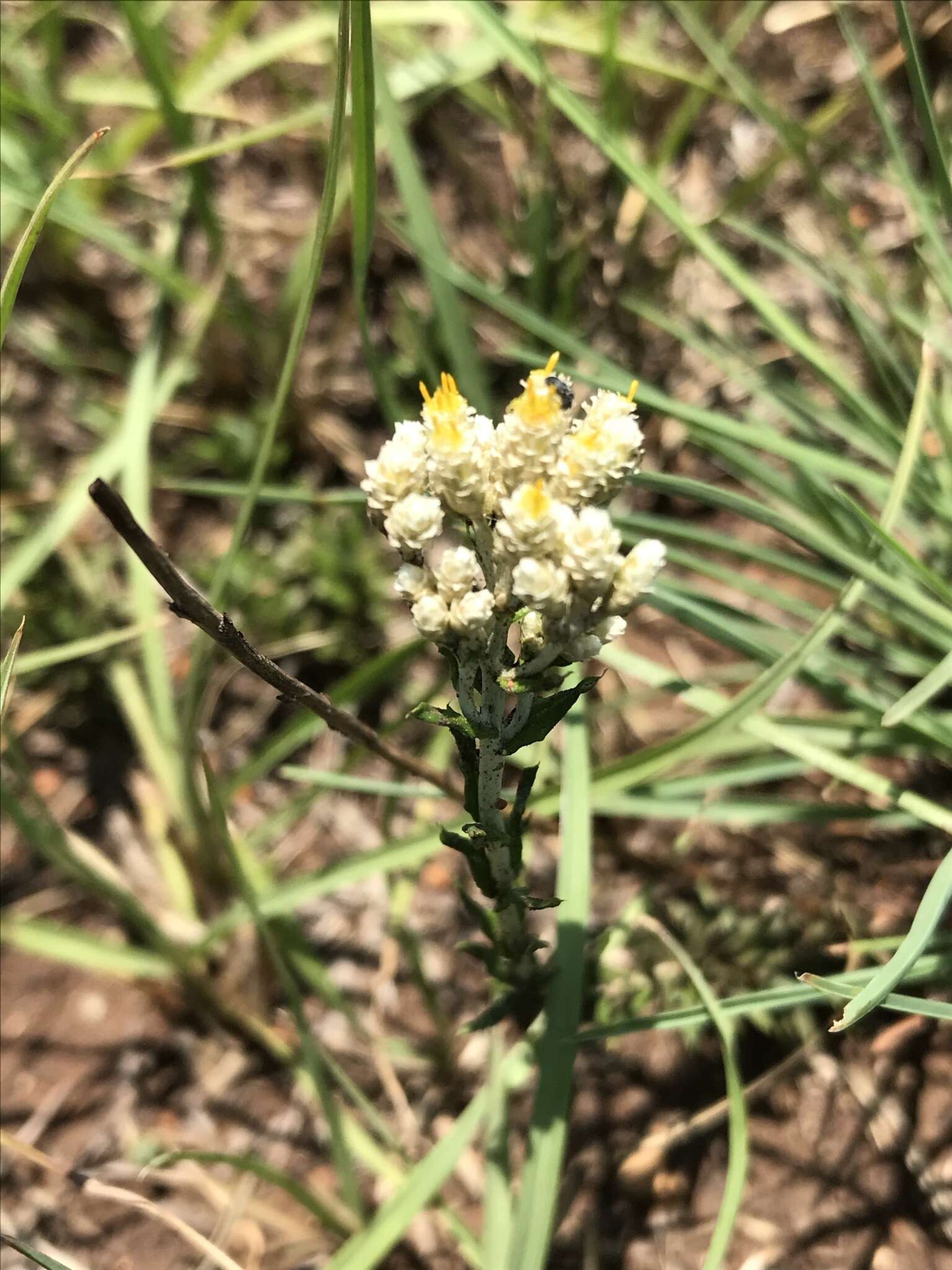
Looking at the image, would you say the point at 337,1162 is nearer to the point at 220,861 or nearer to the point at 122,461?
the point at 220,861

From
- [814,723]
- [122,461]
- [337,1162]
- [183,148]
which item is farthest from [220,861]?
[183,148]

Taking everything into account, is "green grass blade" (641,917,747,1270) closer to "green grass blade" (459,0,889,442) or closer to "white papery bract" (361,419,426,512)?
"white papery bract" (361,419,426,512)

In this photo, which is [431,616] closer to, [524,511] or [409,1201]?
[524,511]

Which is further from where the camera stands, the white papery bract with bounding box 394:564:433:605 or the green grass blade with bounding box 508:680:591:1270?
the green grass blade with bounding box 508:680:591:1270

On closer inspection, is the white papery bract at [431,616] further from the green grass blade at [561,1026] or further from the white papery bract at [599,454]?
the green grass blade at [561,1026]

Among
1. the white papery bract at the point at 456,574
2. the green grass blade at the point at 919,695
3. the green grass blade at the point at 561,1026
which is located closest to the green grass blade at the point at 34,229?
the white papery bract at the point at 456,574

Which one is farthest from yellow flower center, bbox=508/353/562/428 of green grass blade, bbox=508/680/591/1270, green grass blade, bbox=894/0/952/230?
green grass blade, bbox=894/0/952/230
